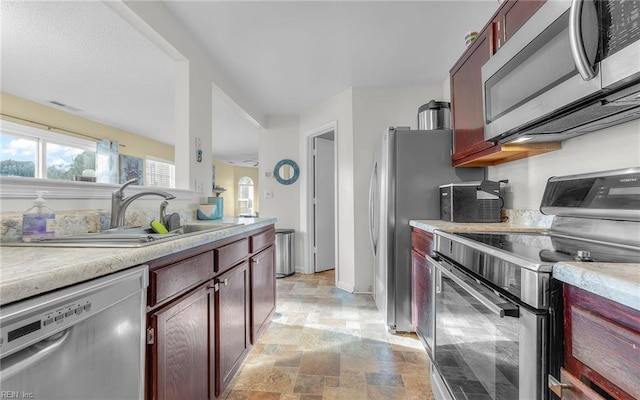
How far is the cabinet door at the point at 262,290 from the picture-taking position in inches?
73.8

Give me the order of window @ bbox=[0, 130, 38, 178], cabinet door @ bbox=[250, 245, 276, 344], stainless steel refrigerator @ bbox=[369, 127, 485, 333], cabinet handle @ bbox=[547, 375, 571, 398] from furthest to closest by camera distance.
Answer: window @ bbox=[0, 130, 38, 178], stainless steel refrigerator @ bbox=[369, 127, 485, 333], cabinet door @ bbox=[250, 245, 276, 344], cabinet handle @ bbox=[547, 375, 571, 398]

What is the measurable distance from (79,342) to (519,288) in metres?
1.12

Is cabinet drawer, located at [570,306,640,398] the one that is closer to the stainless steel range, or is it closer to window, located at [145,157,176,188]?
the stainless steel range

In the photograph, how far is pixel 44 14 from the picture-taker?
2.12 meters

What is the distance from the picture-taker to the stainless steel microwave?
779 millimetres

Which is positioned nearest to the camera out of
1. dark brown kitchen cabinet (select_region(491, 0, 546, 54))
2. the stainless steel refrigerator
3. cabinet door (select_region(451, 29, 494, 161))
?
dark brown kitchen cabinet (select_region(491, 0, 546, 54))

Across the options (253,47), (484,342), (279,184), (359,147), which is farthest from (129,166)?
(484,342)

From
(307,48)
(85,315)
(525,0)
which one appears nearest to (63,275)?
(85,315)

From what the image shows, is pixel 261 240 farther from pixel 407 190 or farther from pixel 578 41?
pixel 578 41

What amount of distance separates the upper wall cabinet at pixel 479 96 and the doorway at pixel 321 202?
2.22m

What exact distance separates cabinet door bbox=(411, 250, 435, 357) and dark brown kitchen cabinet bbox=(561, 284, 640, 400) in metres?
0.87

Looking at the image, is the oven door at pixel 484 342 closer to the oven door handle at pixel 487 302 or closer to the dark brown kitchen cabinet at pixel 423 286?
the oven door handle at pixel 487 302

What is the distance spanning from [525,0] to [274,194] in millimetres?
3569

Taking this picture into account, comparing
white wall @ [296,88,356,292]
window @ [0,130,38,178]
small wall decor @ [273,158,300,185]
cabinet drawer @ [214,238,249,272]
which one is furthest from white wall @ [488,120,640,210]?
window @ [0,130,38,178]
